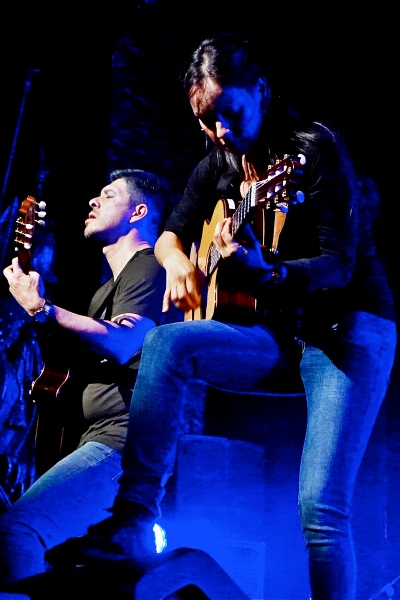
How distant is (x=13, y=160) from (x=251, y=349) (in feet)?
7.42

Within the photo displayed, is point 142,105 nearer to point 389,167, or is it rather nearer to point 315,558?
point 389,167

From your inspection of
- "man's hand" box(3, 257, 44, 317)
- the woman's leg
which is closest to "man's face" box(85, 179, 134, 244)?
"man's hand" box(3, 257, 44, 317)

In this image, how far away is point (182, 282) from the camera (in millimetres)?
2801

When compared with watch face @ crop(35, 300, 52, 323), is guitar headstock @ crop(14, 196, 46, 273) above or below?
above

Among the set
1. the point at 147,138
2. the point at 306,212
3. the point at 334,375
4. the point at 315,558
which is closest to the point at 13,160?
the point at 147,138

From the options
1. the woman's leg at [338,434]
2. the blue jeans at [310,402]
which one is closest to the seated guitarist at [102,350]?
the blue jeans at [310,402]

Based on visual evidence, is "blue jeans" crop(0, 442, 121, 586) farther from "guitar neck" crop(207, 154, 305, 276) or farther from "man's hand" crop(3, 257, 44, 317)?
"guitar neck" crop(207, 154, 305, 276)

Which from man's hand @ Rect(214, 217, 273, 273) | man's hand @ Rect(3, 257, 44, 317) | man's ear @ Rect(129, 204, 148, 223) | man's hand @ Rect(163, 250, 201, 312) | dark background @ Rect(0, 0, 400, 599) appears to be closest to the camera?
man's hand @ Rect(214, 217, 273, 273)

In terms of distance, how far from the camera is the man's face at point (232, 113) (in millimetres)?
2520

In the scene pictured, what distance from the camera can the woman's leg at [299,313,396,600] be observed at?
2.09m

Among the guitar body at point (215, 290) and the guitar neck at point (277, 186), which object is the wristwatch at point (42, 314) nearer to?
the guitar body at point (215, 290)

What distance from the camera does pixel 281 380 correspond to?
2508 millimetres

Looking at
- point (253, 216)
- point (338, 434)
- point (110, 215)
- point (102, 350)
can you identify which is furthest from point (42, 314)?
point (338, 434)

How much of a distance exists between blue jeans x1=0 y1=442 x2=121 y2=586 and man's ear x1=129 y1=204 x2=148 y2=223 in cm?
129
